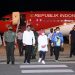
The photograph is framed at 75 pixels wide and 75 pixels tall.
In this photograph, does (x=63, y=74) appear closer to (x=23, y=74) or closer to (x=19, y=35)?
(x=23, y=74)

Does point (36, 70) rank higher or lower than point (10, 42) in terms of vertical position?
lower

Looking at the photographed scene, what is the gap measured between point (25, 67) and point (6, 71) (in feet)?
5.67
